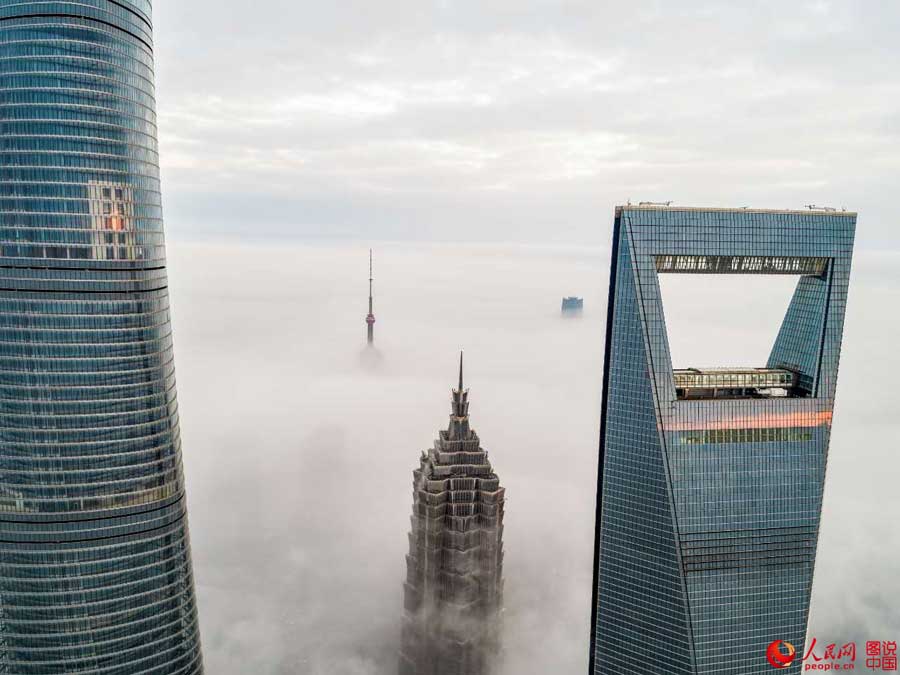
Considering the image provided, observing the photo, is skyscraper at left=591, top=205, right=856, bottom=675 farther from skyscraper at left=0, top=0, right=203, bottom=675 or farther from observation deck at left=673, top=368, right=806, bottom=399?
skyscraper at left=0, top=0, right=203, bottom=675

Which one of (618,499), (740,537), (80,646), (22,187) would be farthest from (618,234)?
(80,646)

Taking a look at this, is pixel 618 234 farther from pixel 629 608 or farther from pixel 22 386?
pixel 22 386

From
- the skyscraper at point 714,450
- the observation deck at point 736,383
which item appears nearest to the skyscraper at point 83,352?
the skyscraper at point 714,450

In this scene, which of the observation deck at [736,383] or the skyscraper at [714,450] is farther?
the observation deck at [736,383]

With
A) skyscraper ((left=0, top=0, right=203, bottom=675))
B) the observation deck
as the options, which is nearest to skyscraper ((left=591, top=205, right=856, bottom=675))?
the observation deck

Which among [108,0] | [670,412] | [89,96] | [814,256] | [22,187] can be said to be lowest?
[670,412]

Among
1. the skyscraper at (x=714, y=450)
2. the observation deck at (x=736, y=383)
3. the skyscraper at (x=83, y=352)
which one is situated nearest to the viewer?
the skyscraper at (x=83, y=352)

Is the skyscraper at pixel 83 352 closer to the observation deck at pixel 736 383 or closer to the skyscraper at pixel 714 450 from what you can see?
the skyscraper at pixel 714 450
